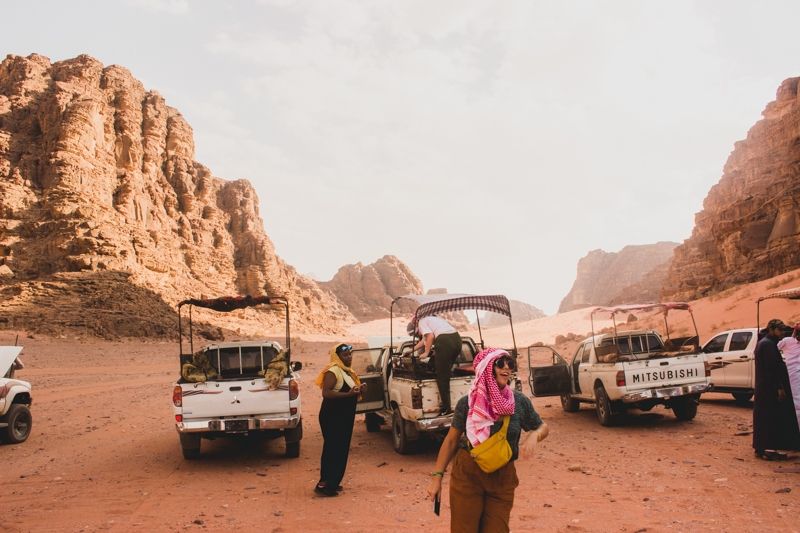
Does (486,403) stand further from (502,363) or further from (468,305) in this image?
(468,305)

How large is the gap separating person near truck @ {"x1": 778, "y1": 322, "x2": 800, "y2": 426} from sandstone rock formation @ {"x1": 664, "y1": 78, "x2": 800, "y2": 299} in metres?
41.2

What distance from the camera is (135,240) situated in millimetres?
61500

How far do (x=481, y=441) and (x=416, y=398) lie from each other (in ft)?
16.6

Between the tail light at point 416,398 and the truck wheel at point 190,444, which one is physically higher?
the tail light at point 416,398

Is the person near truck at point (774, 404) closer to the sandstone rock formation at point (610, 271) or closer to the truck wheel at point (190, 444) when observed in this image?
the truck wheel at point (190, 444)

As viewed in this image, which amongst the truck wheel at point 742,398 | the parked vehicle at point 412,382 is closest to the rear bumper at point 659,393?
the parked vehicle at point 412,382

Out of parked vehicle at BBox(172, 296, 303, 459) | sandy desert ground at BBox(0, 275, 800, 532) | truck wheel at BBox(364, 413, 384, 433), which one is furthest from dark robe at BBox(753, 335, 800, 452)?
truck wheel at BBox(364, 413, 384, 433)

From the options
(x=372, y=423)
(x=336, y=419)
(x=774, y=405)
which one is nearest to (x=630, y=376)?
(x=774, y=405)

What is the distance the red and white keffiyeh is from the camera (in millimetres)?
3850

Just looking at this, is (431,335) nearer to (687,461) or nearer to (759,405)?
(687,461)

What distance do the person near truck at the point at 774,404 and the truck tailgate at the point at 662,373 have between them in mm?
2970

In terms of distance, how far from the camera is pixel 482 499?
3.81m

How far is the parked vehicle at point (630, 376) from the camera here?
10.9 m

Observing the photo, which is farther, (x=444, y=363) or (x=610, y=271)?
(x=610, y=271)
